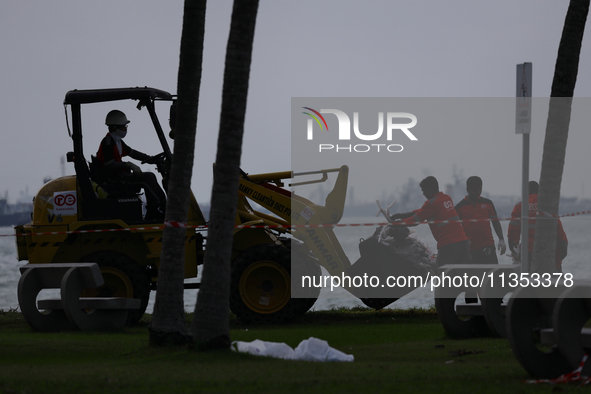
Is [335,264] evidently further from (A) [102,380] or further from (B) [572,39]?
(A) [102,380]

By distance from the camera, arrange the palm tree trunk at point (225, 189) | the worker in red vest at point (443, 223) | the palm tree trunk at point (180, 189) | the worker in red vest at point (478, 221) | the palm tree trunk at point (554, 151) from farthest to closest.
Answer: the worker in red vest at point (478, 221), the worker in red vest at point (443, 223), the palm tree trunk at point (554, 151), the palm tree trunk at point (180, 189), the palm tree trunk at point (225, 189)

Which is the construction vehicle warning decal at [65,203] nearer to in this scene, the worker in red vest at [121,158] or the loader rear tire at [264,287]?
the worker in red vest at [121,158]

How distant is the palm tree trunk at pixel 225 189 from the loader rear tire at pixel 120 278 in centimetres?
421

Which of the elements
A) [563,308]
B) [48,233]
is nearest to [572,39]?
[563,308]

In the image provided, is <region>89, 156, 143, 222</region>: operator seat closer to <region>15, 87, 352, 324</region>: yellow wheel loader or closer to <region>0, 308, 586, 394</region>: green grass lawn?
<region>15, 87, 352, 324</region>: yellow wheel loader

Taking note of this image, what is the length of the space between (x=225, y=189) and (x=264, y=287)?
4.24 metres

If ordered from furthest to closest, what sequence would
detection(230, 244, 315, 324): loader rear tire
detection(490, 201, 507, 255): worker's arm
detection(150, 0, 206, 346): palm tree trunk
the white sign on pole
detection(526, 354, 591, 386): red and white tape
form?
detection(490, 201, 507, 255): worker's arm
detection(230, 244, 315, 324): loader rear tire
detection(150, 0, 206, 346): palm tree trunk
the white sign on pole
detection(526, 354, 591, 386): red and white tape

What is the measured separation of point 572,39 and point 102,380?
21.7ft

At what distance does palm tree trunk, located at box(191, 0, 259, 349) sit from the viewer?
7.80 metres

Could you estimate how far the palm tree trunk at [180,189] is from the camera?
345 inches

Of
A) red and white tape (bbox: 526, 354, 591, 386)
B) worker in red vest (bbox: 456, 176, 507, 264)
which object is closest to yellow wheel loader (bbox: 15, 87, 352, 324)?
worker in red vest (bbox: 456, 176, 507, 264)

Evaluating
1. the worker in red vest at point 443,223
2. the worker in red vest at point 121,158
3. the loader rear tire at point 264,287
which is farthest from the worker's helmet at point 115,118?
the worker in red vest at point 443,223

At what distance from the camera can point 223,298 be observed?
7.84 m

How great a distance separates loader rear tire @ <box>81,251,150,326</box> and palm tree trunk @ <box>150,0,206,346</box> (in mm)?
3102
